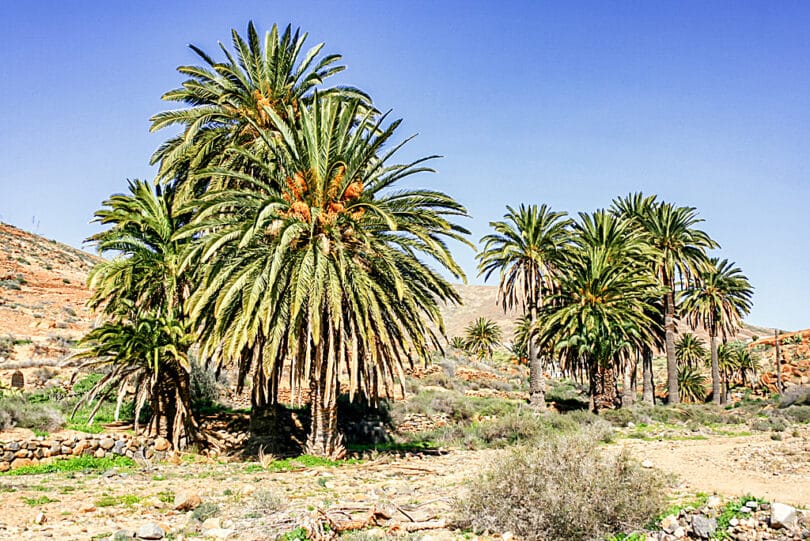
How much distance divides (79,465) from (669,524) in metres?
13.4

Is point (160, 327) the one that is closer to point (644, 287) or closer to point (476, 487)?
point (476, 487)

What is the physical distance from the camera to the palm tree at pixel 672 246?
36156 mm

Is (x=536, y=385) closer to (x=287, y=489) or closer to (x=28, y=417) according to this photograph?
(x=287, y=489)

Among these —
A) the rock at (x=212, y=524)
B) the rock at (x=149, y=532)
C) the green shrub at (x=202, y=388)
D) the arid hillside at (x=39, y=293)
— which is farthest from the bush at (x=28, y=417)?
the rock at (x=149, y=532)

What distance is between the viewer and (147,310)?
1883 cm

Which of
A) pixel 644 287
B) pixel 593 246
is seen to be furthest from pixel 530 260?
pixel 644 287

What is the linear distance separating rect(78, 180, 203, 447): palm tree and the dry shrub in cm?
1096

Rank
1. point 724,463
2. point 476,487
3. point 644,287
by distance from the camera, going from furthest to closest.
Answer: point 644,287 < point 724,463 < point 476,487

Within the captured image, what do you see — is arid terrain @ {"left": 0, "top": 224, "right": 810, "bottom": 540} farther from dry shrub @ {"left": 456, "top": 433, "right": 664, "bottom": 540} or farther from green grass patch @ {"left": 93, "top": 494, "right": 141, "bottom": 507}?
dry shrub @ {"left": 456, "top": 433, "right": 664, "bottom": 540}

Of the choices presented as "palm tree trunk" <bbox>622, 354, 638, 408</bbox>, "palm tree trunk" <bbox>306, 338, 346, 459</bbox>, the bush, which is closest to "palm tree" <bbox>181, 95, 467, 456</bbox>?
"palm tree trunk" <bbox>306, 338, 346, 459</bbox>

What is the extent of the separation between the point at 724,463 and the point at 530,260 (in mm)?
18938

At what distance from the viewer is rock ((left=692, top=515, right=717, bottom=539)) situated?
22.7ft

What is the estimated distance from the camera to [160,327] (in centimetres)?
1706

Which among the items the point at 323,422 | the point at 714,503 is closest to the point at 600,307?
the point at 323,422
